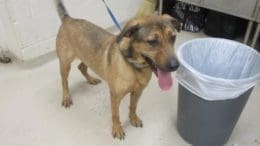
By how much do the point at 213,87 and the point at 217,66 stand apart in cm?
41

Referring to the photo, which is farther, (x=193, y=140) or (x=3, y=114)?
(x=3, y=114)

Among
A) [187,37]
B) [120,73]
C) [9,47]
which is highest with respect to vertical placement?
[120,73]

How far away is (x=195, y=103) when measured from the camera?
1493 millimetres

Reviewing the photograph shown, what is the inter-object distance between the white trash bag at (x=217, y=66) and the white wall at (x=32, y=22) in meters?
1.24

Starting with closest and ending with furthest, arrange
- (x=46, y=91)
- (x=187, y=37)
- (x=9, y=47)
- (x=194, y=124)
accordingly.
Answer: (x=194, y=124)
(x=46, y=91)
(x=9, y=47)
(x=187, y=37)

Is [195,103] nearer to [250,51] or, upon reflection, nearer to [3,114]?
[250,51]

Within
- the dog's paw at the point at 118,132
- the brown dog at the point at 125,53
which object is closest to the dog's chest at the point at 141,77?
the brown dog at the point at 125,53

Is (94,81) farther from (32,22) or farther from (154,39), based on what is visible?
(154,39)

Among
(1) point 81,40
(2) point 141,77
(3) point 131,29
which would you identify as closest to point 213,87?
(2) point 141,77

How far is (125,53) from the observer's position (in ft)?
A: 4.58

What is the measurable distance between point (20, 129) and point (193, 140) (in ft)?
3.60

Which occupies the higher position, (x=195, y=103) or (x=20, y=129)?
(x=195, y=103)

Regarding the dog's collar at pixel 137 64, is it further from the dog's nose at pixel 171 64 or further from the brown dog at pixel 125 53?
the dog's nose at pixel 171 64

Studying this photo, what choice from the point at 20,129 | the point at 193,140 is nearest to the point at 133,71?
the point at 193,140
